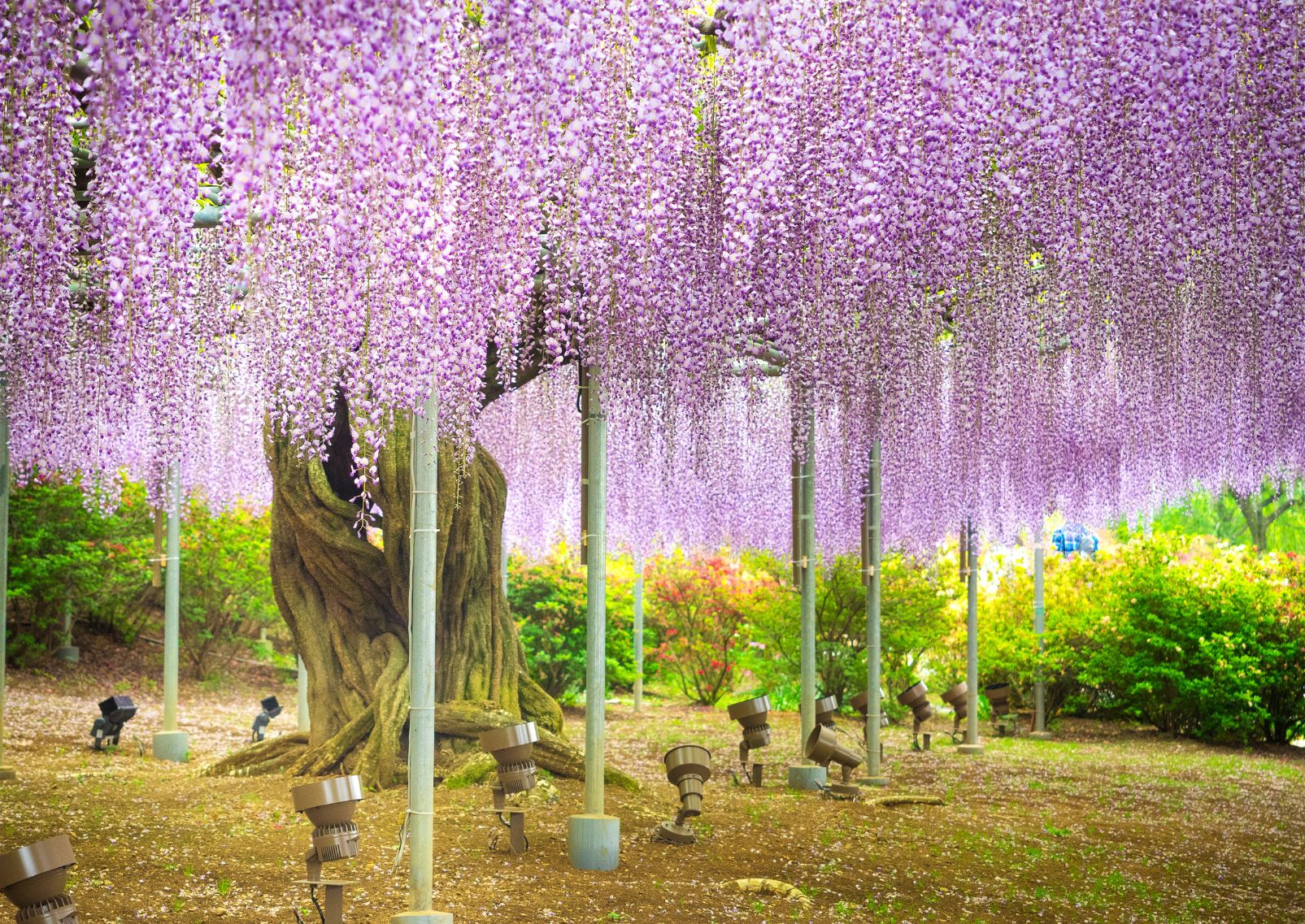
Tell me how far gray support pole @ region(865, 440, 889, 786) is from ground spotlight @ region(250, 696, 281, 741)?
4440mm

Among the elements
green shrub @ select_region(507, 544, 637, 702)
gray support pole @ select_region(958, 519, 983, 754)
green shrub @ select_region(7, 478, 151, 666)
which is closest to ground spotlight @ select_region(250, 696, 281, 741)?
green shrub @ select_region(507, 544, 637, 702)

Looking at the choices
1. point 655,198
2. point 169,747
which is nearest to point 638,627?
point 169,747

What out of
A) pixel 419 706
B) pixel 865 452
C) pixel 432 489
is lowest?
pixel 419 706

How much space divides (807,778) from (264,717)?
166 inches

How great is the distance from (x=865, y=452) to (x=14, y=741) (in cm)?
649

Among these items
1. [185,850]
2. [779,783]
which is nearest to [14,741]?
[185,850]

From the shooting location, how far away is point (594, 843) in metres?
4.96

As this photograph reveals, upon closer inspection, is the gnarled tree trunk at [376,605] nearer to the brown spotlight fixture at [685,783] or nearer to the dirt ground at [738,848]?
the dirt ground at [738,848]

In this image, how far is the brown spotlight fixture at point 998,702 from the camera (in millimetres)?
11805

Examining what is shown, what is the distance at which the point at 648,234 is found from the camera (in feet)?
13.7

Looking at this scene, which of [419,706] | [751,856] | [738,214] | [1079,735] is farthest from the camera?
[1079,735]

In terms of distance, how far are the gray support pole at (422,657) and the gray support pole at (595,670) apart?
1.18 meters

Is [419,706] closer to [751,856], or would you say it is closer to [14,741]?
[751,856]

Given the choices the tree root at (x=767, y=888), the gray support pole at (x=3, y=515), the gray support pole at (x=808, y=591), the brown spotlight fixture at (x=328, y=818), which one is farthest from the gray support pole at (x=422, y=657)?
the gray support pole at (x=3, y=515)
